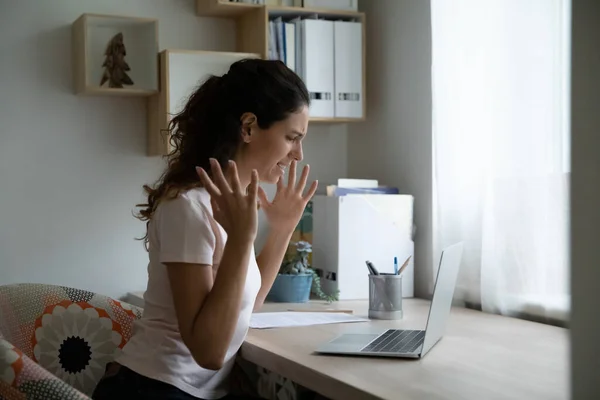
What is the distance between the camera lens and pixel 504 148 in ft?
7.66

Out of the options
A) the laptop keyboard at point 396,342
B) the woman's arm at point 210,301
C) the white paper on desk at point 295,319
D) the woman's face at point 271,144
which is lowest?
the white paper on desk at point 295,319

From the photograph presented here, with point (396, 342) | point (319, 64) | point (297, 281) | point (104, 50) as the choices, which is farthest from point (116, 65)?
point (396, 342)

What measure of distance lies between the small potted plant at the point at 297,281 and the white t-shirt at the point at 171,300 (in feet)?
2.33

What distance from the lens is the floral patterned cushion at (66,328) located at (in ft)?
6.53

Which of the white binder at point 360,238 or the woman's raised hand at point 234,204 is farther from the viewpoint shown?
the white binder at point 360,238

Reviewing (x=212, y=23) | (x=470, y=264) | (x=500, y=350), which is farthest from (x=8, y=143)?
(x=500, y=350)

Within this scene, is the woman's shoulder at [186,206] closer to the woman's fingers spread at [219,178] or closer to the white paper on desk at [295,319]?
the woman's fingers spread at [219,178]

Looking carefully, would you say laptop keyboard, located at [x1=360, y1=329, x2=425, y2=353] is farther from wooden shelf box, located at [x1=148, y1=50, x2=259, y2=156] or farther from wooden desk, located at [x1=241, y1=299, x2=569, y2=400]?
wooden shelf box, located at [x1=148, y1=50, x2=259, y2=156]

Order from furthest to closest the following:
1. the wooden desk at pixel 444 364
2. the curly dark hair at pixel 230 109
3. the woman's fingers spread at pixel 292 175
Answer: the woman's fingers spread at pixel 292 175
the curly dark hair at pixel 230 109
the wooden desk at pixel 444 364

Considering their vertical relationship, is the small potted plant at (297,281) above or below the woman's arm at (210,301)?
below
